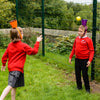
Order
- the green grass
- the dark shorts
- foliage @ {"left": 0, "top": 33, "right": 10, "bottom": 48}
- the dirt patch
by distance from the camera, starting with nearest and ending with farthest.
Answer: the dark shorts < the green grass < the dirt patch < foliage @ {"left": 0, "top": 33, "right": 10, "bottom": 48}

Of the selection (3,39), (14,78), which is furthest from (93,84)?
(3,39)

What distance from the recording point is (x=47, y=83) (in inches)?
166

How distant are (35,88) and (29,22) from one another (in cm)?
429

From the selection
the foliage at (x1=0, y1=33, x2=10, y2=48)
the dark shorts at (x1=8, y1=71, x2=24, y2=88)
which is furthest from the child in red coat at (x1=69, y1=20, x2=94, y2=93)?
the foliage at (x1=0, y1=33, x2=10, y2=48)

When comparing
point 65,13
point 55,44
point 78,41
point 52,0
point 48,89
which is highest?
point 52,0

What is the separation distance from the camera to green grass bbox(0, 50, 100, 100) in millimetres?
3574

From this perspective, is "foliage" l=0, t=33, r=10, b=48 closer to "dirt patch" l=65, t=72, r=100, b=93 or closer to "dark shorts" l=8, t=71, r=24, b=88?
"dirt patch" l=65, t=72, r=100, b=93

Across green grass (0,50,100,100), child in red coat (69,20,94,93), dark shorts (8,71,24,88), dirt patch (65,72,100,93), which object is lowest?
dirt patch (65,72,100,93)

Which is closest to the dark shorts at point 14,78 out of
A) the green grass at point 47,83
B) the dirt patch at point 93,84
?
the green grass at point 47,83

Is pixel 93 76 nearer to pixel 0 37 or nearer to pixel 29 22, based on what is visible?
pixel 29 22

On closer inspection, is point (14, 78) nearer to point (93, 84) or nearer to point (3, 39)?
point (93, 84)

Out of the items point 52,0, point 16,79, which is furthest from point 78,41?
point 52,0

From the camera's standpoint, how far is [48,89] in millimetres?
3936

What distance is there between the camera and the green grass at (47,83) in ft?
11.7
